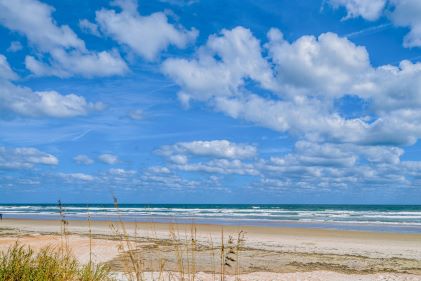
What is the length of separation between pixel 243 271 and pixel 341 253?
6.38 meters

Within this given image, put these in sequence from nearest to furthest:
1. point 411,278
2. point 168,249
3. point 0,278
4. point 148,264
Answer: point 0,278 → point 411,278 → point 148,264 → point 168,249

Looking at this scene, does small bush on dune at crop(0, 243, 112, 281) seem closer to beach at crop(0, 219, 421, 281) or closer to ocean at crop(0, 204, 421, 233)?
beach at crop(0, 219, 421, 281)

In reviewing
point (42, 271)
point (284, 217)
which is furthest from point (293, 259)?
point (284, 217)

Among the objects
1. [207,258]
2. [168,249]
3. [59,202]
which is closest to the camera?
[59,202]

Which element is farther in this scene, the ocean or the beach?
the ocean

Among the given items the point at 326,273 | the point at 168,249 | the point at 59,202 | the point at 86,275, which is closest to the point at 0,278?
the point at 86,275

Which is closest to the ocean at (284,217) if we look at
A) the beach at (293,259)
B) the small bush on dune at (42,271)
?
the beach at (293,259)

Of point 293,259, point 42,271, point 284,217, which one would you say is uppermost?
point 42,271

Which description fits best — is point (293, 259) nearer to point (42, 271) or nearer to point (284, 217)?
point (42, 271)

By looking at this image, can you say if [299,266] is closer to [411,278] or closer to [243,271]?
[243,271]

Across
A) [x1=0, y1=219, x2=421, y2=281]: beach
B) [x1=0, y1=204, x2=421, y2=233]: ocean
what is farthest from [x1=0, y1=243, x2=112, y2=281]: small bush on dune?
[x1=0, y1=204, x2=421, y2=233]: ocean

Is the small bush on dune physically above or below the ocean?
above

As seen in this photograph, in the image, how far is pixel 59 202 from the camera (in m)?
3.92

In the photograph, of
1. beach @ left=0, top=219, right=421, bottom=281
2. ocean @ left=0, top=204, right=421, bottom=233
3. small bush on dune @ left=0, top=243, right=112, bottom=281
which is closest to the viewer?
small bush on dune @ left=0, top=243, right=112, bottom=281
